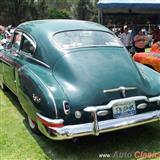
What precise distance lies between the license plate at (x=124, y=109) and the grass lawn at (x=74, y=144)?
513mm

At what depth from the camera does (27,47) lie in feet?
19.8

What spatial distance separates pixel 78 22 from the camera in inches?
243

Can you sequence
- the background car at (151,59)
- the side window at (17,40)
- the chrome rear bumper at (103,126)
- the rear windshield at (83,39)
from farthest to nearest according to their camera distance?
1. the background car at (151,59)
2. the side window at (17,40)
3. the rear windshield at (83,39)
4. the chrome rear bumper at (103,126)

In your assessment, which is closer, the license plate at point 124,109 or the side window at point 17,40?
the license plate at point 124,109

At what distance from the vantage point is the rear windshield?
17.8ft

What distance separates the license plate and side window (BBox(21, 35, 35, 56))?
1735 mm

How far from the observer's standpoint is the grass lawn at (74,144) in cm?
484

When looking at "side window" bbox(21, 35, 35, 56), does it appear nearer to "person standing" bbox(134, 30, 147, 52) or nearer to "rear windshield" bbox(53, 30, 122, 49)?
"rear windshield" bbox(53, 30, 122, 49)

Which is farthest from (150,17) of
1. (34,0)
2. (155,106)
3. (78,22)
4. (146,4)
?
(34,0)

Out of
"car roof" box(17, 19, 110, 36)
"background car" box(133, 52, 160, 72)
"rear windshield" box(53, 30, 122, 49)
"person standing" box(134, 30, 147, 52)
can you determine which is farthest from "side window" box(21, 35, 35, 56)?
"person standing" box(134, 30, 147, 52)

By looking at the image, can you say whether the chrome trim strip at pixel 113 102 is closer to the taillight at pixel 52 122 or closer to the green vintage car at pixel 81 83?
the green vintage car at pixel 81 83

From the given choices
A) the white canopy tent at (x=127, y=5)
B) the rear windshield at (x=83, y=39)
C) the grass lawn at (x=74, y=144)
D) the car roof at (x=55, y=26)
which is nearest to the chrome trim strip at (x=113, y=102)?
the grass lawn at (x=74, y=144)

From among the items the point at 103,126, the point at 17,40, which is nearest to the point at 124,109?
the point at 103,126

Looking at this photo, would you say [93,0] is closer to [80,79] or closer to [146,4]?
[146,4]
